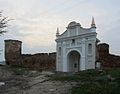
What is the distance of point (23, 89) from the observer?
9.73 m

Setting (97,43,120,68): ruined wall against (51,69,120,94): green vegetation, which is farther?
(97,43,120,68): ruined wall

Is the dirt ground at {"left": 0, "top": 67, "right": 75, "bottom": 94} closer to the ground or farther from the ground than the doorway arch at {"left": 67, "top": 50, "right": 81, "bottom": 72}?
closer to the ground

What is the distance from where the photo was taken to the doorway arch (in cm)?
3212

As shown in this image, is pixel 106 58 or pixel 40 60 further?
pixel 40 60

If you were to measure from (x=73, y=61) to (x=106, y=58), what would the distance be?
203 inches

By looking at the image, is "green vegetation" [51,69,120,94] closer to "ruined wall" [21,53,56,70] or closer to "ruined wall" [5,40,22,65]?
"ruined wall" [5,40,22,65]

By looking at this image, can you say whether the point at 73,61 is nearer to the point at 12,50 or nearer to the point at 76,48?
the point at 76,48

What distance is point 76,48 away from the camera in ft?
102

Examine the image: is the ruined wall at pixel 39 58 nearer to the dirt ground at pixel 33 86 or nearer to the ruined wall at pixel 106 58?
the ruined wall at pixel 106 58

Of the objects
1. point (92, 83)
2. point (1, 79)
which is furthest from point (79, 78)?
point (1, 79)

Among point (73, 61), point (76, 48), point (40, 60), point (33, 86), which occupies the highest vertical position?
point (76, 48)

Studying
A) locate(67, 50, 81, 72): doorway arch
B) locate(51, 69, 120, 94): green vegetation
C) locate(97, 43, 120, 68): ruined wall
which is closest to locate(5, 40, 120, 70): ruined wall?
locate(97, 43, 120, 68): ruined wall

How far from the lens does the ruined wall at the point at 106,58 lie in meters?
28.4

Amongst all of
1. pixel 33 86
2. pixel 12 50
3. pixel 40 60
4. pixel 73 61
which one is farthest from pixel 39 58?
pixel 33 86
